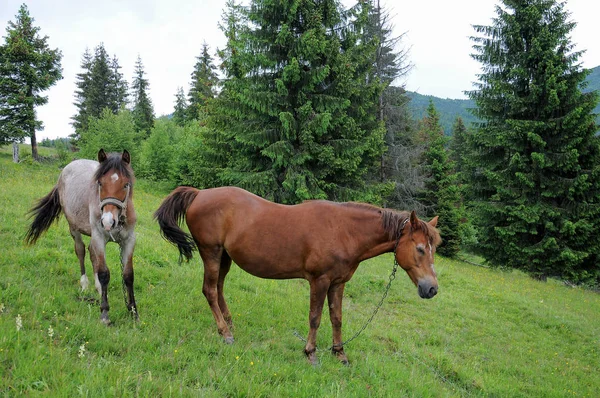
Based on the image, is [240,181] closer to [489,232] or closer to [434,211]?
[489,232]

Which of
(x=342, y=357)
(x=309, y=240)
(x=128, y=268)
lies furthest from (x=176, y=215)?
(x=342, y=357)

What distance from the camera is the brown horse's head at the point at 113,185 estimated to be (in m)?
4.07

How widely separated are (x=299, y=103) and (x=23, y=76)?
25244mm

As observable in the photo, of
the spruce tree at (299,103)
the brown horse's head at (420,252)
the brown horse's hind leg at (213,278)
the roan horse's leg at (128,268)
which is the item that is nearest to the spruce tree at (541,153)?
the spruce tree at (299,103)

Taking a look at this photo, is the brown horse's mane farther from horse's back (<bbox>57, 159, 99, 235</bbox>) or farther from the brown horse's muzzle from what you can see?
the brown horse's muzzle

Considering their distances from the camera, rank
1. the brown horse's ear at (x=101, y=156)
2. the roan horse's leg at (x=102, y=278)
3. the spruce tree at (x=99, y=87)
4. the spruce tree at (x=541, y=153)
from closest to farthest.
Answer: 1. the brown horse's ear at (x=101, y=156)
2. the roan horse's leg at (x=102, y=278)
3. the spruce tree at (x=541, y=153)
4. the spruce tree at (x=99, y=87)

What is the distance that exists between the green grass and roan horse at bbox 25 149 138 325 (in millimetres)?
505

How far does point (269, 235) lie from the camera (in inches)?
186

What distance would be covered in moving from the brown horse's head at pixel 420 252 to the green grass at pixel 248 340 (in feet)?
4.28

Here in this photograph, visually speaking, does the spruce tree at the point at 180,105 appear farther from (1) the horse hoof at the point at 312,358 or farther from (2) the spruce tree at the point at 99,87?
(1) the horse hoof at the point at 312,358

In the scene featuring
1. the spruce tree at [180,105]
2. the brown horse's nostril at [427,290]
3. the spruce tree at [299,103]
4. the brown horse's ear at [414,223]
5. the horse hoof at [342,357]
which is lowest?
the horse hoof at [342,357]

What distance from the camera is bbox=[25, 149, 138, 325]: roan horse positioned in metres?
4.21

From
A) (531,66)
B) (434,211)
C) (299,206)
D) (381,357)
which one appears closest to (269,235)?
(299,206)

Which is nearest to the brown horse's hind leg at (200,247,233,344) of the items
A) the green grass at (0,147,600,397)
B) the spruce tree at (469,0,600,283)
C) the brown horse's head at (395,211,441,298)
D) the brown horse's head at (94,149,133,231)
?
the green grass at (0,147,600,397)
